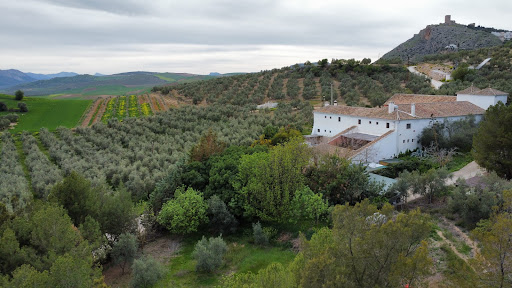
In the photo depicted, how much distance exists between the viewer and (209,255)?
1655 cm

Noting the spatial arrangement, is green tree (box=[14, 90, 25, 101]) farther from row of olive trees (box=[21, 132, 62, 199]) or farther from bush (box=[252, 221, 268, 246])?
bush (box=[252, 221, 268, 246])

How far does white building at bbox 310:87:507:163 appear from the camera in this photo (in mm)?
28953

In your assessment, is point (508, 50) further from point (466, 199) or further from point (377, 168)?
point (466, 199)

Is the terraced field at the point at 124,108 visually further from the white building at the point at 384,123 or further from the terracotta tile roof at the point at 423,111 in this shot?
the terracotta tile roof at the point at 423,111

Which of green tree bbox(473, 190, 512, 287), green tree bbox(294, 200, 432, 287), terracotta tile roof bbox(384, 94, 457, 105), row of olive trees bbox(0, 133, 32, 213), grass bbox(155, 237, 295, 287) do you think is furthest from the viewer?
terracotta tile roof bbox(384, 94, 457, 105)

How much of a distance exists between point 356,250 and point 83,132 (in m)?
46.6

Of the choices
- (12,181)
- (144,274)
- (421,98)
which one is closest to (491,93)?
(421,98)

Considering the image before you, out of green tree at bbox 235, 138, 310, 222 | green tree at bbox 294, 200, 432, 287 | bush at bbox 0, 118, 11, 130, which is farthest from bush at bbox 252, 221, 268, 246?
bush at bbox 0, 118, 11, 130

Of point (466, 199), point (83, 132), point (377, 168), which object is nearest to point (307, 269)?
point (466, 199)

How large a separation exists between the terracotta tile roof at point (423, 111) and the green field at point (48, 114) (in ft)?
139

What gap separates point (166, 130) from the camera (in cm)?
4656

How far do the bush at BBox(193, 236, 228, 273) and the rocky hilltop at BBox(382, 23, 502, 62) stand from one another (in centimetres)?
9606

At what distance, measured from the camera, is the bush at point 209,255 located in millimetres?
16453

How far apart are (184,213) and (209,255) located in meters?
4.05
